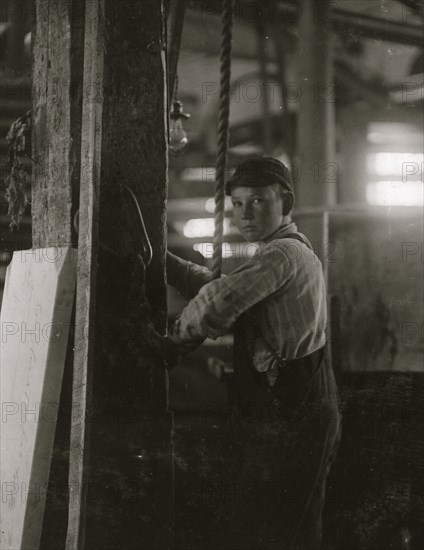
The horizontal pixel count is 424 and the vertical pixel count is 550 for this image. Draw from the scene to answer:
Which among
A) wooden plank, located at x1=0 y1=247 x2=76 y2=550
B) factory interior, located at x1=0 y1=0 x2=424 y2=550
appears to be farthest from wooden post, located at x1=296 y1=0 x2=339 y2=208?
wooden plank, located at x1=0 y1=247 x2=76 y2=550

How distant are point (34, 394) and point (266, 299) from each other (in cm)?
85

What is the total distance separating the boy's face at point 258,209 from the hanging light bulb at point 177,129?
21.6 inches

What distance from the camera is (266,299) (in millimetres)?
2143

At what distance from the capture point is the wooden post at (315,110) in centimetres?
421

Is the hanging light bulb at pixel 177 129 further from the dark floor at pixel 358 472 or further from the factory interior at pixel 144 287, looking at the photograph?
the dark floor at pixel 358 472

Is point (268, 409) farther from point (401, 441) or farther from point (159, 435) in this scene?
point (401, 441)

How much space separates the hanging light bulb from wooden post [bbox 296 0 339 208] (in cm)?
155

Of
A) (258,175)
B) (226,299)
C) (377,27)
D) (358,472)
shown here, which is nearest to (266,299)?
(226,299)

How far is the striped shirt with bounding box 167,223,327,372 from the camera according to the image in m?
1.92

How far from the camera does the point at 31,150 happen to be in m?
2.12

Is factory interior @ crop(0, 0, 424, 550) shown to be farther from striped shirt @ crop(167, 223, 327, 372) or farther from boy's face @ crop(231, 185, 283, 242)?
boy's face @ crop(231, 185, 283, 242)

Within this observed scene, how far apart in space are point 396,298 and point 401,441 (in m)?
0.94

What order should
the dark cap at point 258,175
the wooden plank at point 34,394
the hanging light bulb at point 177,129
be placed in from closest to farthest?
the wooden plank at point 34,394 < the dark cap at point 258,175 < the hanging light bulb at point 177,129

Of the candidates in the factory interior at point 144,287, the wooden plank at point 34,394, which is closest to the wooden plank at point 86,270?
the factory interior at point 144,287
